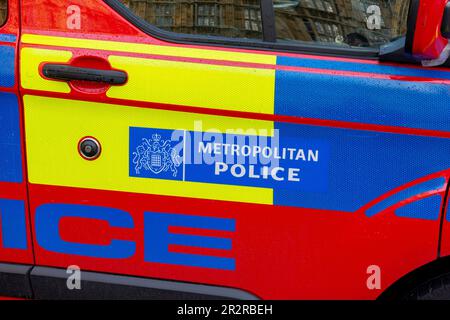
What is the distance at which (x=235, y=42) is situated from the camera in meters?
1.99

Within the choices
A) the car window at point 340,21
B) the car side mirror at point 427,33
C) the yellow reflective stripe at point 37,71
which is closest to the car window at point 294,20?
the car window at point 340,21

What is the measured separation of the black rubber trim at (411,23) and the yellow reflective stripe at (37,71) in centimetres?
102

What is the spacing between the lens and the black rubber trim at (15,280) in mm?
2098

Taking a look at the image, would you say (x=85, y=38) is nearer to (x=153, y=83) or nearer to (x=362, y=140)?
(x=153, y=83)

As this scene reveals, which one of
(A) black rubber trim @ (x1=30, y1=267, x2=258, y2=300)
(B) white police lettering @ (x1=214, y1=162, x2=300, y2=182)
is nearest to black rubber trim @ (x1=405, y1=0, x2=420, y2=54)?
(B) white police lettering @ (x1=214, y1=162, x2=300, y2=182)

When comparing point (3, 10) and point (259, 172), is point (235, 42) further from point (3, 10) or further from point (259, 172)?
point (3, 10)

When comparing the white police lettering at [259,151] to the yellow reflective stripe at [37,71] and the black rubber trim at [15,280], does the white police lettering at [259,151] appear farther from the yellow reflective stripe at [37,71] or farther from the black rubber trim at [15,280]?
the black rubber trim at [15,280]

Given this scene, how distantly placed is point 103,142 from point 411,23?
38.7 inches

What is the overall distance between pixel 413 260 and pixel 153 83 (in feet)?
3.15

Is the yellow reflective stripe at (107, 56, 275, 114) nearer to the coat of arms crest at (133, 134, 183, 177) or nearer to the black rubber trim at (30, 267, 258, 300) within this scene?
the coat of arms crest at (133, 134, 183, 177)

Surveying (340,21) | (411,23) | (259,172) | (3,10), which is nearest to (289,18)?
(340,21)

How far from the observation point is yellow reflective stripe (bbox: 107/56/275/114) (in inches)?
75.4
